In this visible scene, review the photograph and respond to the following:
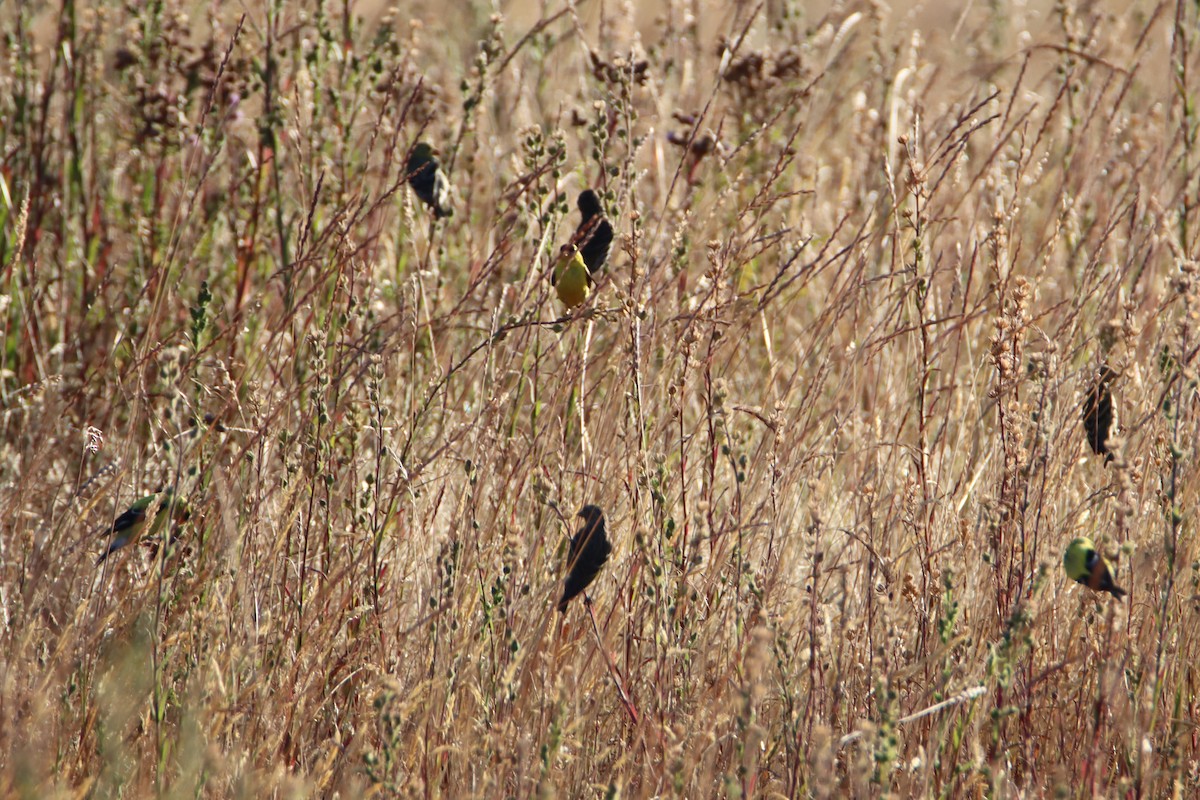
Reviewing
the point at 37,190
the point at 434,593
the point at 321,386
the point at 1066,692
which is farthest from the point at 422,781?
the point at 37,190

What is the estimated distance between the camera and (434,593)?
7.25 ft

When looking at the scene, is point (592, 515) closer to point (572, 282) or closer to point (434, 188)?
point (572, 282)

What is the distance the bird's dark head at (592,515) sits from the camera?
2.00 metres

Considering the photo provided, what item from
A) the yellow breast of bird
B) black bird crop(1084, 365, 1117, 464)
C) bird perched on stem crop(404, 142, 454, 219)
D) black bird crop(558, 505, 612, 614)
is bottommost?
black bird crop(558, 505, 612, 614)

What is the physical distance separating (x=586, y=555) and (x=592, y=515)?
7cm

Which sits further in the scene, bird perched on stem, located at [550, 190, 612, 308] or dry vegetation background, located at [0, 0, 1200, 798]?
bird perched on stem, located at [550, 190, 612, 308]

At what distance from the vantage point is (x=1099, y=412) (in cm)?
248

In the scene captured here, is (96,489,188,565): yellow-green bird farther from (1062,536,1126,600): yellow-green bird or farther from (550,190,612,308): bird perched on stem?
(1062,536,1126,600): yellow-green bird

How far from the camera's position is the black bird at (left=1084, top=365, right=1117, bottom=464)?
238cm

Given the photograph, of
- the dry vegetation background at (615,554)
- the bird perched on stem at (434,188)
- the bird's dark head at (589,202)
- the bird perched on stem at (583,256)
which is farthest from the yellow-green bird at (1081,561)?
the bird perched on stem at (434,188)

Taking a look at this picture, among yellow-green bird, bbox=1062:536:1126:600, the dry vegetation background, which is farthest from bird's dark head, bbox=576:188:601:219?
yellow-green bird, bbox=1062:536:1126:600

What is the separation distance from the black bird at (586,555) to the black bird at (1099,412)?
1.04m

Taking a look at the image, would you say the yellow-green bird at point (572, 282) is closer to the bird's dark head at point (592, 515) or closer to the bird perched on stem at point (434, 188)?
the bird perched on stem at point (434, 188)

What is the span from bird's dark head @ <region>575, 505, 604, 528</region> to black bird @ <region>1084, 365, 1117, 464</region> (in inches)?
40.6
